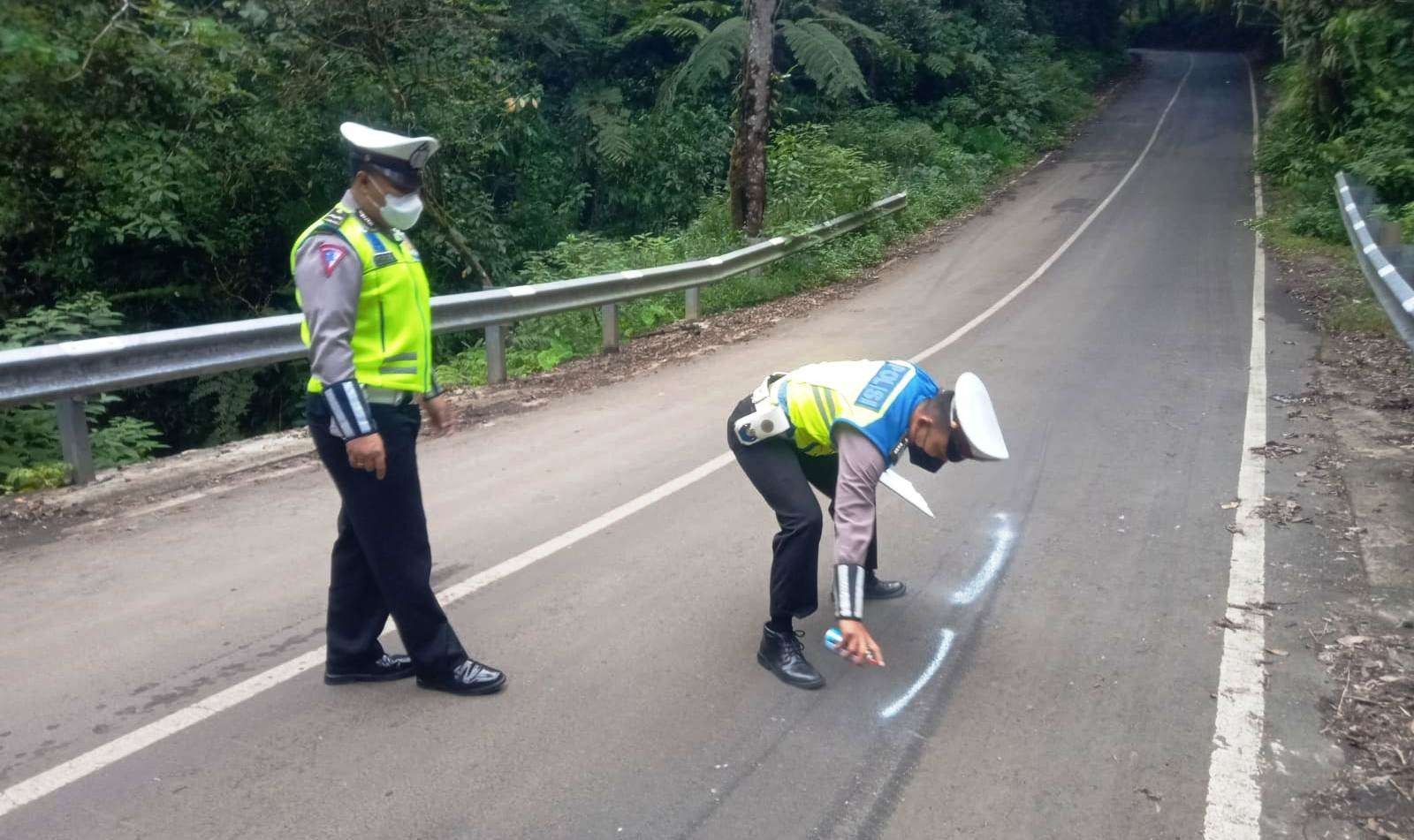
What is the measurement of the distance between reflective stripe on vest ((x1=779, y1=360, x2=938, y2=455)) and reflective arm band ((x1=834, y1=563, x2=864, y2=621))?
1.44 feet

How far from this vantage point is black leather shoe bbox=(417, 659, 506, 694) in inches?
179

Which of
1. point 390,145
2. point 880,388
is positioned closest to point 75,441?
point 390,145

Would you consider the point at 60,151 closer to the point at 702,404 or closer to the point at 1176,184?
the point at 702,404

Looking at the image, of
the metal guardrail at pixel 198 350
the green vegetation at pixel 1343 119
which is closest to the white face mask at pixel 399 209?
the metal guardrail at pixel 198 350

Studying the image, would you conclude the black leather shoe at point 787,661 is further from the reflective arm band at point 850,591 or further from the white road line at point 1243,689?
the white road line at point 1243,689

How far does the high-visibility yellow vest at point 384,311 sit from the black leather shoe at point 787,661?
1745mm

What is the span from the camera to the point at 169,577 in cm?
586

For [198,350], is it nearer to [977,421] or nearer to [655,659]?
[655,659]

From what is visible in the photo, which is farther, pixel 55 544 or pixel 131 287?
pixel 131 287

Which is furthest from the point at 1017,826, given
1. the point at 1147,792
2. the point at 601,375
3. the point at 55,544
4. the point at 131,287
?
the point at 131,287

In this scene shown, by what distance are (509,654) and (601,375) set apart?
6.74 meters

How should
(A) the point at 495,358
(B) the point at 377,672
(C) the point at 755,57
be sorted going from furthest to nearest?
(C) the point at 755,57 → (A) the point at 495,358 → (B) the point at 377,672

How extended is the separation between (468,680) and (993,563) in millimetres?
2899

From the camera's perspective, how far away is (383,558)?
4355 mm
